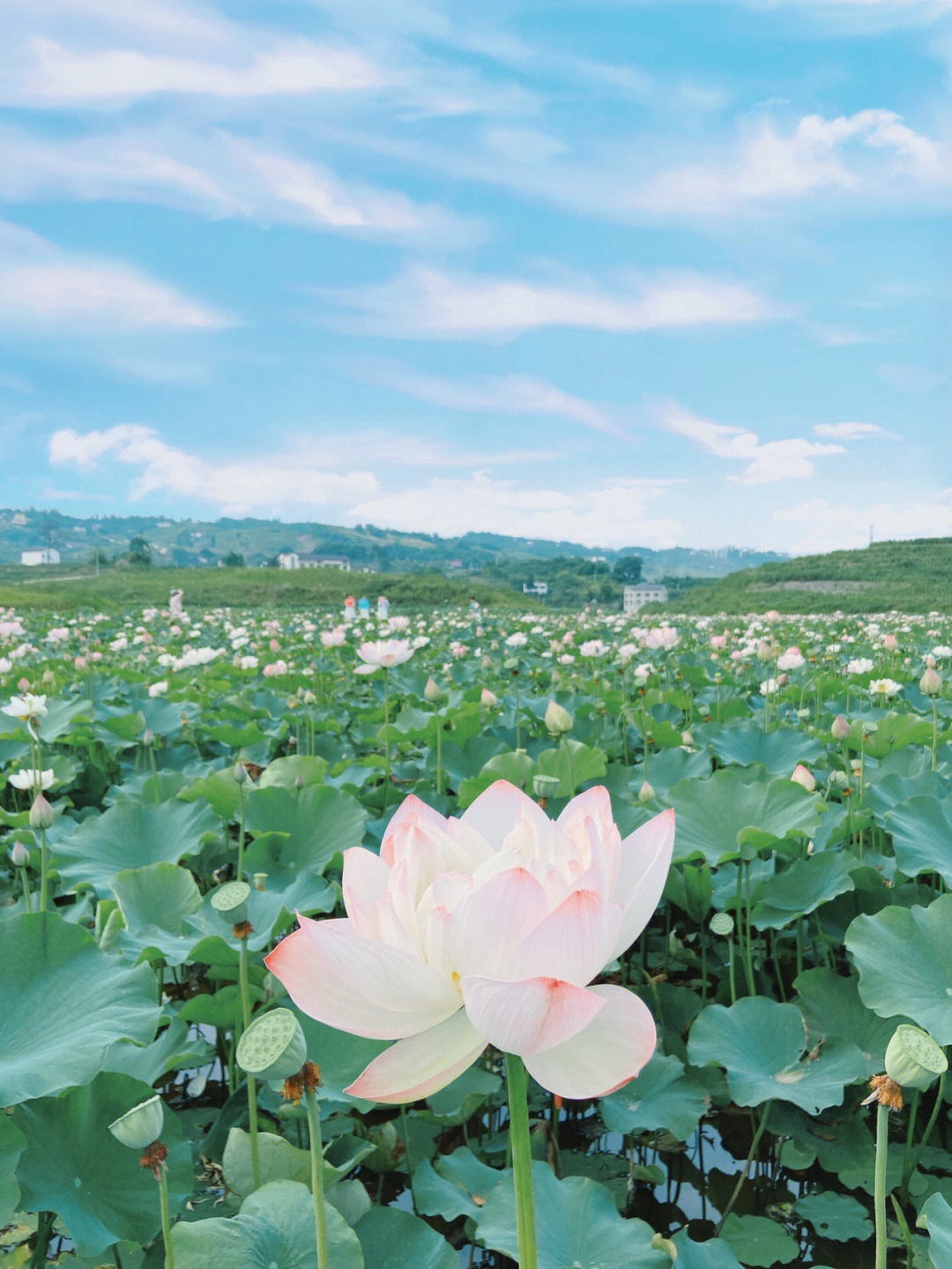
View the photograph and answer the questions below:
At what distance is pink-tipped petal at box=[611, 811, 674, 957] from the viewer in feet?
1.69

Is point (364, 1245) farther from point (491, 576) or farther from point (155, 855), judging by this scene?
point (491, 576)

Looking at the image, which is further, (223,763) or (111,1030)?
(223,763)

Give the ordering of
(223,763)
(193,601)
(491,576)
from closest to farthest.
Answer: (223,763)
(193,601)
(491,576)

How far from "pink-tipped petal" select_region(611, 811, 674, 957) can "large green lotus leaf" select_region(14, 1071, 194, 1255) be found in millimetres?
743

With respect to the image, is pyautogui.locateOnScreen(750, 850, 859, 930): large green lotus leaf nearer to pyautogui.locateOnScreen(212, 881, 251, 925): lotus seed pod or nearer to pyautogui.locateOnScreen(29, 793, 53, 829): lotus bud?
pyautogui.locateOnScreen(212, 881, 251, 925): lotus seed pod

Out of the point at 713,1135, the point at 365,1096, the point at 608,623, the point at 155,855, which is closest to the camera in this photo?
the point at 365,1096

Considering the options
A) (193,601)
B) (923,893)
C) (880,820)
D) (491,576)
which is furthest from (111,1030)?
(491,576)

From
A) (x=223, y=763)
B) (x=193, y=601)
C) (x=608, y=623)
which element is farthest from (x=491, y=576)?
(x=223, y=763)

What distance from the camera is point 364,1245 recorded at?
3.02 ft

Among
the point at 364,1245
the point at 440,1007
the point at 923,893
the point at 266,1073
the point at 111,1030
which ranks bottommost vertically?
the point at 364,1245

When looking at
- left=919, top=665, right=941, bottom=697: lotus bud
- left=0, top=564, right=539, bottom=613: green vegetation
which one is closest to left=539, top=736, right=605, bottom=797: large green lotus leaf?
left=919, top=665, right=941, bottom=697: lotus bud

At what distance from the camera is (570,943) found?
1.47 feet

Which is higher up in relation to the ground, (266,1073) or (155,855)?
(266,1073)

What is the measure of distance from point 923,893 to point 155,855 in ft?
5.03
